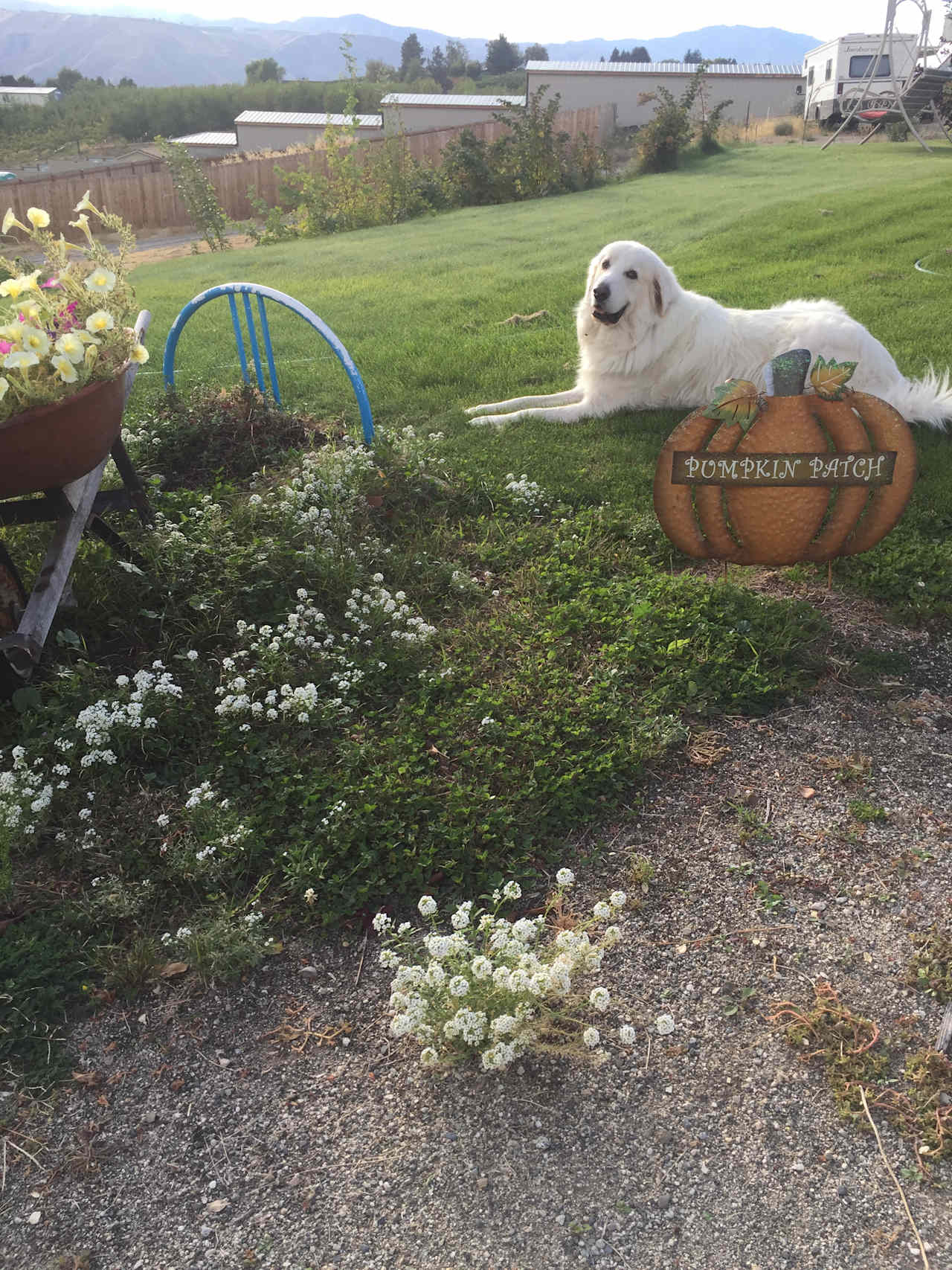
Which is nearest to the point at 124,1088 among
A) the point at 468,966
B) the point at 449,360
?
the point at 468,966

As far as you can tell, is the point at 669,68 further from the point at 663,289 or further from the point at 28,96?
the point at 663,289

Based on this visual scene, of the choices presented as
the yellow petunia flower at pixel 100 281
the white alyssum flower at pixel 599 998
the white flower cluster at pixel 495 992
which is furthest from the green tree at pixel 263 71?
the white alyssum flower at pixel 599 998

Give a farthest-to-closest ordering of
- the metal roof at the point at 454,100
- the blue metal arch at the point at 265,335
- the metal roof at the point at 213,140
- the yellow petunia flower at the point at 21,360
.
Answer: the metal roof at the point at 213,140
the metal roof at the point at 454,100
the blue metal arch at the point at 265,335
the yellow petunia flower at the point at 21,360

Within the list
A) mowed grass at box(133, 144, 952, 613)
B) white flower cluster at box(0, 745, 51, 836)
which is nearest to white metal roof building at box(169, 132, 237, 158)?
mowed grass at box(133, 144, 952, 613)

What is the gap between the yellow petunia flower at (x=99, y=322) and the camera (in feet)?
10.0

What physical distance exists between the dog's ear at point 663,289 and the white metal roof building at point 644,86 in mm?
41750

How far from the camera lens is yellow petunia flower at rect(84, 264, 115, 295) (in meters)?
3.26

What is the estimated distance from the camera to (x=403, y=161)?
58.7ft

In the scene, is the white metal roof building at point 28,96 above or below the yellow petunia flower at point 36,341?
above

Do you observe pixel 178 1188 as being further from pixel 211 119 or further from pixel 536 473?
pixel 211 119

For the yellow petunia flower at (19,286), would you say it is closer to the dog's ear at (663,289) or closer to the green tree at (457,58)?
the dog's ear at (663,289)

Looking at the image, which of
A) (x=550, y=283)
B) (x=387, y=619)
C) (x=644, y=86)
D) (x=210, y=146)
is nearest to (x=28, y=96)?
(x=210, y=146)

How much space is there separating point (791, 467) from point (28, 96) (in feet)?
246

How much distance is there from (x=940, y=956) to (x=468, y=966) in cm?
128
